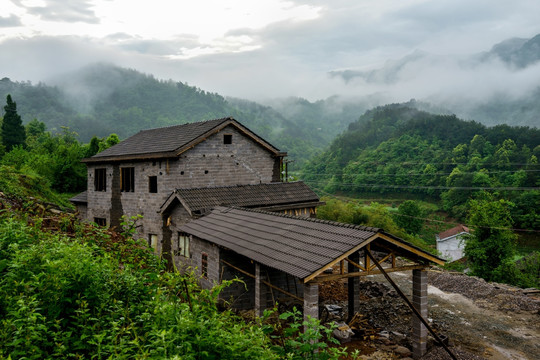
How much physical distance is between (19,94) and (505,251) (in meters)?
155

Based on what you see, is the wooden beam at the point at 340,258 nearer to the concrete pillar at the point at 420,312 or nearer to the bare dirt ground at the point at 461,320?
the concrete pillar at the point at 420,312

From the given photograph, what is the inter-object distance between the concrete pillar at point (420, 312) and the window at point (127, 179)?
18.0 meters

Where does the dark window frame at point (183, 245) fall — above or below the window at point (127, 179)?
below

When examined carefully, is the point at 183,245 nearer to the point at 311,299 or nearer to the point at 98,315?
the point at 311,299

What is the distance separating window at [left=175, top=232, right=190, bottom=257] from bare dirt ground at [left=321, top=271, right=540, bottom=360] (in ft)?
22.3

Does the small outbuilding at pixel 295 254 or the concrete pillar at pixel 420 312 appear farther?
the concrete pillar at pixel 420 312

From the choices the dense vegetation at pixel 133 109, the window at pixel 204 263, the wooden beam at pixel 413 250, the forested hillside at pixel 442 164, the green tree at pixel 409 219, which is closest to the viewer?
the wooden beam at pixel 413 250

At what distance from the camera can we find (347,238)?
1004 cm

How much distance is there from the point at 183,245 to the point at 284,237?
27.3 feet

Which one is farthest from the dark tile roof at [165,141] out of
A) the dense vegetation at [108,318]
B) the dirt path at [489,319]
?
the dense vegetation at [108,318]

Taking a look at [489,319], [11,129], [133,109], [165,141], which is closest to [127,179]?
[165,141]

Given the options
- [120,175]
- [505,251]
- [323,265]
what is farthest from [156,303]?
[505,251]

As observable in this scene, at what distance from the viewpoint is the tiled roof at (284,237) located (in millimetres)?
9602

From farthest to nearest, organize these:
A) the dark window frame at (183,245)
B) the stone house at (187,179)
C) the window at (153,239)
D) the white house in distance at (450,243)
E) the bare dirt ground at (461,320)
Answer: the white house in distance at (450,243), the window at (153,239), the stone house at (187,179), the dark window frame at (183,245), the bare dirt ground at (461,320)
